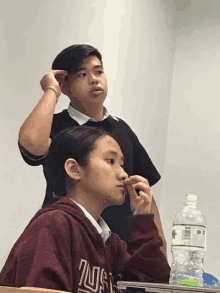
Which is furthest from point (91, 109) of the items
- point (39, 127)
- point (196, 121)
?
point (196, 121)

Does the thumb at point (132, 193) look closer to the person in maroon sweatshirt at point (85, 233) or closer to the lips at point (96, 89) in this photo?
the person in maroon sweatshirt at point (85, 233)

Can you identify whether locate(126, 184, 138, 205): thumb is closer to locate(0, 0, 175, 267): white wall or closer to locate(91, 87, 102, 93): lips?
locate(0, 0, 175, 267): white wall

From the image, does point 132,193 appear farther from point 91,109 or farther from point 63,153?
point 91,109

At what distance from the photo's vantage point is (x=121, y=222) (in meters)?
1.57

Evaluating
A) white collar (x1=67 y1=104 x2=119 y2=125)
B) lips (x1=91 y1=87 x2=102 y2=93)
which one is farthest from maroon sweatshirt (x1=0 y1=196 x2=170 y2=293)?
lips (x1=91 y1=87 x2=102 y2=93)

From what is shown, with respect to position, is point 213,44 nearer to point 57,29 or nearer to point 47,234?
point 57,29

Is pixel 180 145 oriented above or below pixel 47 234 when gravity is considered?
above

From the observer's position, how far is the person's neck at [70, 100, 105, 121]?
1.59m

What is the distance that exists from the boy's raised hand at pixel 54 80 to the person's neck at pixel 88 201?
0.36 meters

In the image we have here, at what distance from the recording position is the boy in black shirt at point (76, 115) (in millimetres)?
1385

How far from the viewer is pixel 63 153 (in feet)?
4.64

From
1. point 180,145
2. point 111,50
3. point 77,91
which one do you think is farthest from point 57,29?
point 180,145

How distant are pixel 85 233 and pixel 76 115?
0.51 metres

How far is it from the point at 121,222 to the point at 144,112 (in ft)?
2.66
